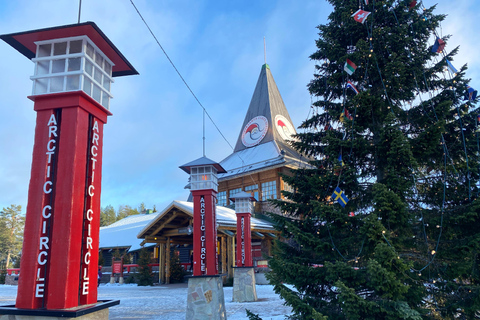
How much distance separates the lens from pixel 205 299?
9.12 m

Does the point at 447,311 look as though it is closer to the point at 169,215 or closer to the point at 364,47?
the point at 364,47

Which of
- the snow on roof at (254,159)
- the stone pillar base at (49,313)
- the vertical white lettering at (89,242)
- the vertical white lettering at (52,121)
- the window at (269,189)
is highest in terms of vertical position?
the snow on roof at (254,159)

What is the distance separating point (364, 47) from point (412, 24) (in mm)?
1304

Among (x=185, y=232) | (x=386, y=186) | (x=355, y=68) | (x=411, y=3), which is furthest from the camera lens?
(x=185, y=232)

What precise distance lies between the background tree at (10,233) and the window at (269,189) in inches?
1563

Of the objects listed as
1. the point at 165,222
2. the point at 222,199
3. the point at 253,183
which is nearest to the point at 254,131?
the point at 253,183

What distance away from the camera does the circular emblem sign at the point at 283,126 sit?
3135 cm

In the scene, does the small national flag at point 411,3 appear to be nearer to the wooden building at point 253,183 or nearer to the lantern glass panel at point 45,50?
the lantern glass panel at point 45,50

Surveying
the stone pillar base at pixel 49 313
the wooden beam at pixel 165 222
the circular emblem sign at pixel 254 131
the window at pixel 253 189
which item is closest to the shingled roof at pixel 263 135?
the circular emblem sign at pixel 254 131

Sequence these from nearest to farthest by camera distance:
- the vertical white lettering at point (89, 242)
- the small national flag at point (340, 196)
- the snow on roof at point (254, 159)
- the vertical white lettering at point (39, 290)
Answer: the vertical white lettering at point (39, 290) → the vertical white lettering at point (89, 242) → the small national flag at point (340, 196) → the snow on roof at point (254, 159)

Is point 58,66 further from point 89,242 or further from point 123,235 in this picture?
point 123,235

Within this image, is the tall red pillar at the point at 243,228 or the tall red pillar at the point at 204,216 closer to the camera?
the tall red pillar at the point at 204,216

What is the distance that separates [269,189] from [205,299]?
60.1 feet

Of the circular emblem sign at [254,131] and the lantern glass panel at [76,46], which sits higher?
the circular emblem sign at [254,131]
